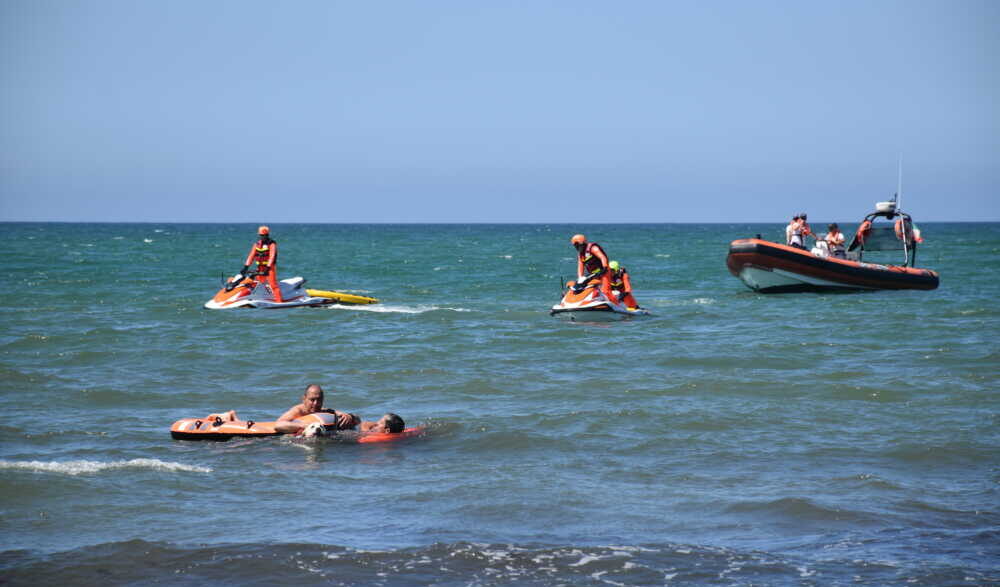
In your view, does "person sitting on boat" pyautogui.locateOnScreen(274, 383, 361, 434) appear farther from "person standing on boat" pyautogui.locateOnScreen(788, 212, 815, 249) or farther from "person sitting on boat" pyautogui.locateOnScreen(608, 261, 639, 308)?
"person standing on boat" pyautogui.locateOnScreen(788, 212, 815, 249)

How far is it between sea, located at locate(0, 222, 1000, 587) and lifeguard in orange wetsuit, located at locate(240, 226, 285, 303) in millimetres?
1538

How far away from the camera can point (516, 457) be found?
9859mm

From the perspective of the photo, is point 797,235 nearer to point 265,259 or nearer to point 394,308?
point 394,308

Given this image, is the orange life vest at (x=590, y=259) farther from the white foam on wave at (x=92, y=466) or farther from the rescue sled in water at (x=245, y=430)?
the white foam on wave at (x=92, y=466)

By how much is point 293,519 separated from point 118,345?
11172 mm

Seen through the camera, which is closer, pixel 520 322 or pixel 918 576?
pixel 918 576

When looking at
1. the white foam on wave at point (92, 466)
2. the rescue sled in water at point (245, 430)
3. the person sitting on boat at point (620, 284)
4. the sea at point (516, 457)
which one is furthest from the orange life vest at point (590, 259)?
the white foam on wave at point (92, 466)

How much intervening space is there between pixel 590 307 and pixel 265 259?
22.4ft

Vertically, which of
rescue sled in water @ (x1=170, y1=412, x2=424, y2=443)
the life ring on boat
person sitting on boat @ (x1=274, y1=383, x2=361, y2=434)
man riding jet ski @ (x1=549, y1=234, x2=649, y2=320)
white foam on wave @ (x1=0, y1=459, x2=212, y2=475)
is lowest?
white foam on wave @ (x1=0, y1=459, x2=212, y2=475)

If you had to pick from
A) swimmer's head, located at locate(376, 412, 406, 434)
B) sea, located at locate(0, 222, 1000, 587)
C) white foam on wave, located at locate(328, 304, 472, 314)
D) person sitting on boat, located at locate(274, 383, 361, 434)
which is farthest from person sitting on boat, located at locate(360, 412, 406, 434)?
white foam on wave, located at locate(328, 304, 472, 314)

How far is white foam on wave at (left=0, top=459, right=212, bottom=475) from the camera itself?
912cm

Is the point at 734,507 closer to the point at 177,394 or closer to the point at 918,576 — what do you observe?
the point at 918,576

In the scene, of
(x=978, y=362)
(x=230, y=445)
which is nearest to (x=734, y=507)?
(x=230, y=445)

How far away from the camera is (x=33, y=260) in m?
48.2
